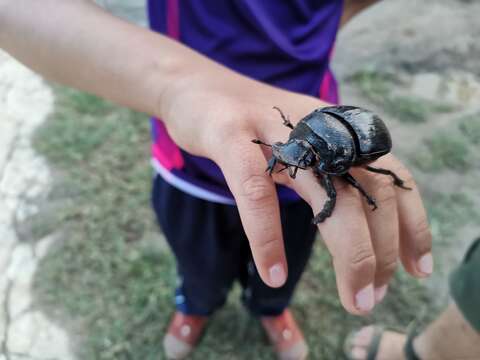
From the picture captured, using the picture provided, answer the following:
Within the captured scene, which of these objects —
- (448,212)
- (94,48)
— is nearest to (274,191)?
(94,48)

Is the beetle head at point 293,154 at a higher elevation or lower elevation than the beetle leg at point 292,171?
higher

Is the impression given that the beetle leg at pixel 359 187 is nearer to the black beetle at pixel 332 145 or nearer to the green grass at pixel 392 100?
the black beetle at pixel 332 145

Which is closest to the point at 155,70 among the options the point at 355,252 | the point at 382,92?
the point at 355,252

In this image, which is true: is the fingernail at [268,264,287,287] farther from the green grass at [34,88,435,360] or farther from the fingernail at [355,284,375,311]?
the green grass at [34,88,435,360]

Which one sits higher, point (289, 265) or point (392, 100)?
point (289, 265)

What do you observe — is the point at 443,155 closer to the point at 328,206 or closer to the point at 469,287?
the point at 469,287

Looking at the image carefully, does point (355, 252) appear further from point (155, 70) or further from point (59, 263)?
point (59, 263)

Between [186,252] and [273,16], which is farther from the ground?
[273,16]

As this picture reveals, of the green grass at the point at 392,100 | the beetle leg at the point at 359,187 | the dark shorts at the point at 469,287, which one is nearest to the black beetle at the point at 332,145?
the beetle leg at the point at 359,187
